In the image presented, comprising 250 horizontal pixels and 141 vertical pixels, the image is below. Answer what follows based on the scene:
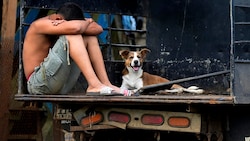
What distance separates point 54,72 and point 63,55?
17 cm

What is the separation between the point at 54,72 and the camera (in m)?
4.16

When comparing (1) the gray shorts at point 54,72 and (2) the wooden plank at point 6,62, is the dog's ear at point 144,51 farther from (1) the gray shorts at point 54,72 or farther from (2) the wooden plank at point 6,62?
(2) the wooden plank at point 6,62

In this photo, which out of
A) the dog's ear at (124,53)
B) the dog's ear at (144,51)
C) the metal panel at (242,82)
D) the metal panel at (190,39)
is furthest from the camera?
the dog's ear at (124,53)

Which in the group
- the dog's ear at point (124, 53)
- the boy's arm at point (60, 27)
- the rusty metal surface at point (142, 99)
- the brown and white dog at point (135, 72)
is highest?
the boy's arm at point (60, 27)

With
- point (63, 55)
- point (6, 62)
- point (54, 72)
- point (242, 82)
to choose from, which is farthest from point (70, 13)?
point (242, 82)

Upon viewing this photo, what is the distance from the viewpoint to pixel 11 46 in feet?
18.7

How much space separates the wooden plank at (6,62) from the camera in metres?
5.65

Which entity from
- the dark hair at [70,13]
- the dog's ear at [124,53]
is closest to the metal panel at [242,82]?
the dark hair at [70,13]

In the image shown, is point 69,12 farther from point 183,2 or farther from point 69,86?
point 183,2

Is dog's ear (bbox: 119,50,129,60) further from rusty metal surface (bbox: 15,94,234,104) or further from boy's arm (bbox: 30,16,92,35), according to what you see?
rusty metal surface (bbox: 15,94,234,104)

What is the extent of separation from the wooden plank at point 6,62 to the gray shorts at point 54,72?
4.64 ft

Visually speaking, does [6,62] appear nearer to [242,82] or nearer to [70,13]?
[70,13]

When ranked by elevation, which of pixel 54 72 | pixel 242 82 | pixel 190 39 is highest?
pixel 190 39

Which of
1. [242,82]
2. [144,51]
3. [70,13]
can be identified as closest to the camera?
[242,82]
